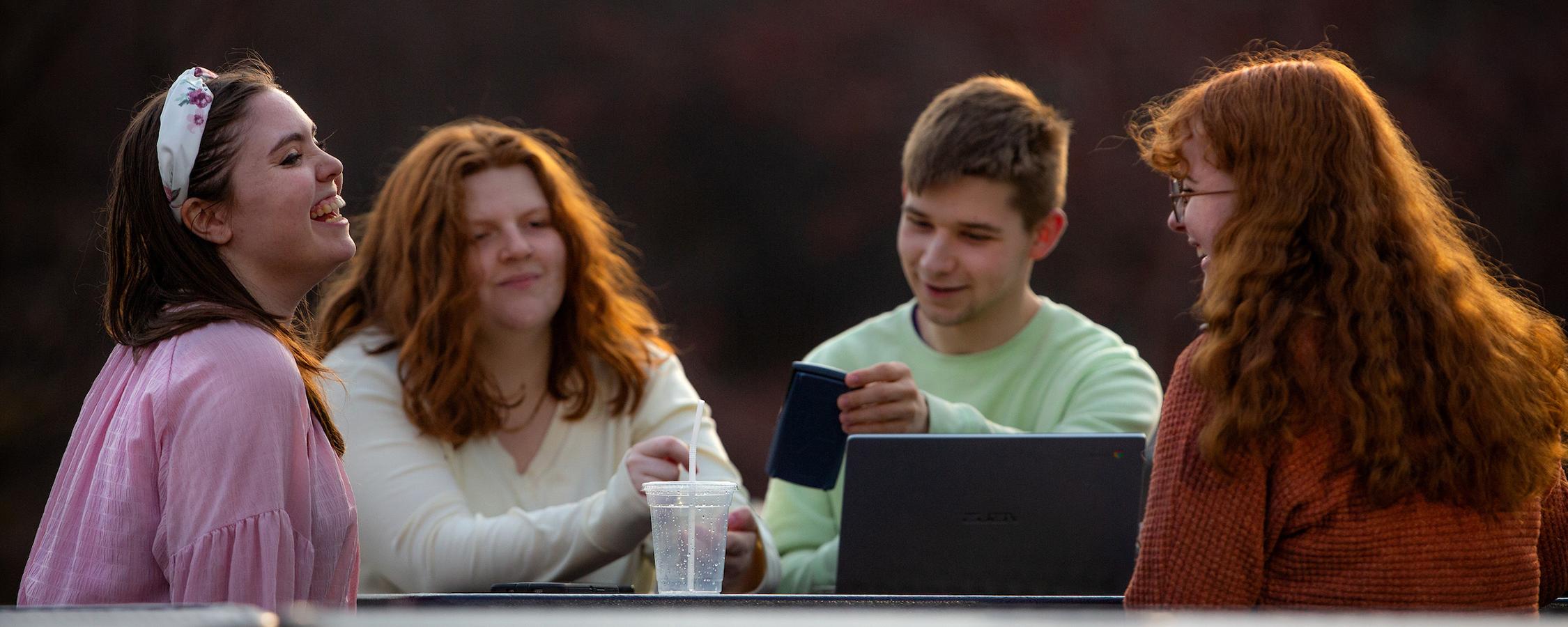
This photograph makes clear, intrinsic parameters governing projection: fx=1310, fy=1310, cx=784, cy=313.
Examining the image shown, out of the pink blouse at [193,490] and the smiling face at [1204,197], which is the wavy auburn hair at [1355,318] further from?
the pink blouse at [193,490]

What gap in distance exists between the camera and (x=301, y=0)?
4555 mm

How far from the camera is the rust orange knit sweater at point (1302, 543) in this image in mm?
1390

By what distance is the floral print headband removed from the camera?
150 centimetres

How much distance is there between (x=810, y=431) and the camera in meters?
2.08

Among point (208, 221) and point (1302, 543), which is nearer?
point (1302, 543)

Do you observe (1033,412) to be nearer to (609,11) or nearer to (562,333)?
(562,333)

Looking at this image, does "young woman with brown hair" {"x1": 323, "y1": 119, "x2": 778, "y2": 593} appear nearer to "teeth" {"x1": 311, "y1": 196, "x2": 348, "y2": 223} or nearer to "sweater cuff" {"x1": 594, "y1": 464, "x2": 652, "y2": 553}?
"sweater cuff" {"x1": 594, "y1": 464, "x2": 652, "y2": 553}

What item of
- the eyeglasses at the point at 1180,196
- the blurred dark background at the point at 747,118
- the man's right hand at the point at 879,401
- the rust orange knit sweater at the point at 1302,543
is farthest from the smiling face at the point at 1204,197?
the blurred dark background at the point at 747,118

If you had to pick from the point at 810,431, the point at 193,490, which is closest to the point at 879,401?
the point at 810,431

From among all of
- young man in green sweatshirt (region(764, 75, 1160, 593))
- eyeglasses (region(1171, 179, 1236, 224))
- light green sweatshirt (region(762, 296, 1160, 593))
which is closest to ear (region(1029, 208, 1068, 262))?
young man in green sweatshirt (region(764, 75, 1160, 593))

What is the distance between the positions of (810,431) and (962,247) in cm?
65

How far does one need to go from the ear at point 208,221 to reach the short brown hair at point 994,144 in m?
1.38

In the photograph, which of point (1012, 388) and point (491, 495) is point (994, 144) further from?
point (491, 495)

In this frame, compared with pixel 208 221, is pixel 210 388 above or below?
below
